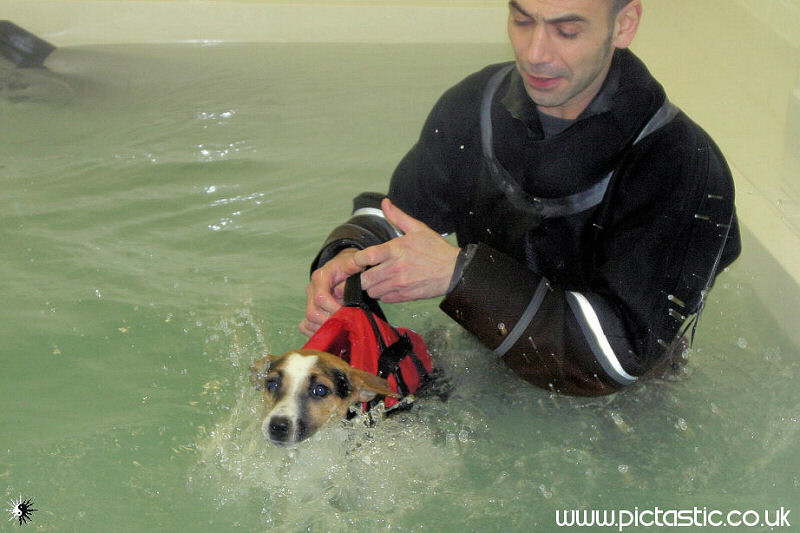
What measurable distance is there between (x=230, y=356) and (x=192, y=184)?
1.14 meters

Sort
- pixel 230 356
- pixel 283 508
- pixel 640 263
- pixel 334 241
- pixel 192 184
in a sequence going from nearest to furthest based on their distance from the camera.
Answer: pixel 640 263
pixel 283 508
pixel 334 241
pixel 230 356
pixel 192 184

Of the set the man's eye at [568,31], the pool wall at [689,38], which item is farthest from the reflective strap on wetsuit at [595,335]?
the pool wall at [689,38]

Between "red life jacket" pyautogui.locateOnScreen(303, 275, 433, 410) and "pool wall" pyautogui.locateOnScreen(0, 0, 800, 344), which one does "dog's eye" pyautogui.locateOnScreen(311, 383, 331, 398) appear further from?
"pool wall" pyautogui.locateOnScreen(0, 0, 800, 344)

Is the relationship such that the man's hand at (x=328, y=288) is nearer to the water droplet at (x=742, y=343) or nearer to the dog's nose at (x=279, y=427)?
the dog's nose at (x=279, y=427)

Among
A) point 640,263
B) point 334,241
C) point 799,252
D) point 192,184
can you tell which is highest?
point 640,263

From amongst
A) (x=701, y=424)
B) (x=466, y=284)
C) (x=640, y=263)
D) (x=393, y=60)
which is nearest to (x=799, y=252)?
(x=701, y=424)

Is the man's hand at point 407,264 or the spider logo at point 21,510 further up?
the man's hand at point 407,264

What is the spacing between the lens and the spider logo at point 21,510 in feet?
6.21

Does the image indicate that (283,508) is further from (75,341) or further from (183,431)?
(75,341)

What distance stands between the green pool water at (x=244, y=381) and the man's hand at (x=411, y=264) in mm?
285

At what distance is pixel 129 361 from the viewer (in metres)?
2.42

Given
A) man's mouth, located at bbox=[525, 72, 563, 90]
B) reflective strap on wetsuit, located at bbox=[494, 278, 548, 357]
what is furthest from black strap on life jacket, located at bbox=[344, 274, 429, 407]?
man's mouth, located at bbox=[525, 72, 563, 90]

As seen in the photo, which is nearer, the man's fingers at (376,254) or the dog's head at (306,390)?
the dog's head at (306,390)

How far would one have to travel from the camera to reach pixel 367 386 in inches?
67.2
